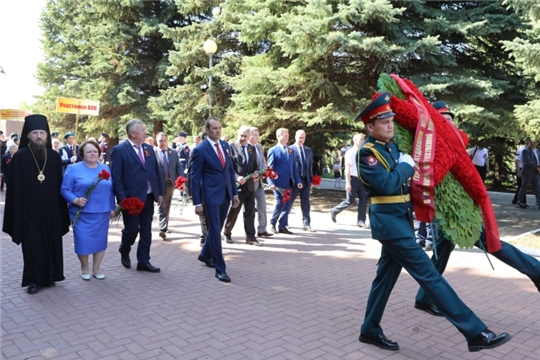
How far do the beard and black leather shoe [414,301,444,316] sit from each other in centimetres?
458

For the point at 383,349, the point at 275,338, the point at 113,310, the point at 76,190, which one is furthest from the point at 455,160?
the point at 76,190

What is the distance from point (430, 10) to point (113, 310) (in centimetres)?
1070

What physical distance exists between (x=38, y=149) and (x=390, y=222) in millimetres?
4155

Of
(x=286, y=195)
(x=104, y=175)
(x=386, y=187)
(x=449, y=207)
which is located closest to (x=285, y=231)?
(x=286, y=195)

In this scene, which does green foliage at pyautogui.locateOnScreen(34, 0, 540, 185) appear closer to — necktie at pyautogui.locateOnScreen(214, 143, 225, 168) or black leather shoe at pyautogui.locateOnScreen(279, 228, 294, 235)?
black leather shoe at pyautogui.locateOnScreen(279, 228, 294, 235)

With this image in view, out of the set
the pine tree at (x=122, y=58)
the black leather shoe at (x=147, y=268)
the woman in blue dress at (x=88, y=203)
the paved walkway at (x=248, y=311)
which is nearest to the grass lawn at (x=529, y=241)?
the paved walkway at (x=248, y=311)

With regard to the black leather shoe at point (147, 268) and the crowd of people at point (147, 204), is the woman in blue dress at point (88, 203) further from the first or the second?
the black leather shoe at point (147, 268)

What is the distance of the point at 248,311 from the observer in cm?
467

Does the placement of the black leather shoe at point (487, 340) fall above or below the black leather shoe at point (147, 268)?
above

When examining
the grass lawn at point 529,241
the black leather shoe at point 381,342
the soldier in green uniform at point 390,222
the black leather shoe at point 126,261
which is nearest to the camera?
the soldier in green uniform at point 390,222

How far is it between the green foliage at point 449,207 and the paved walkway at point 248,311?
0.95 m

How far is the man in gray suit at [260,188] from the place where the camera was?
818cm

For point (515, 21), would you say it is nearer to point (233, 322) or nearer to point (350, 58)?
point (350, 58)

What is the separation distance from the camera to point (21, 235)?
5219 mm
